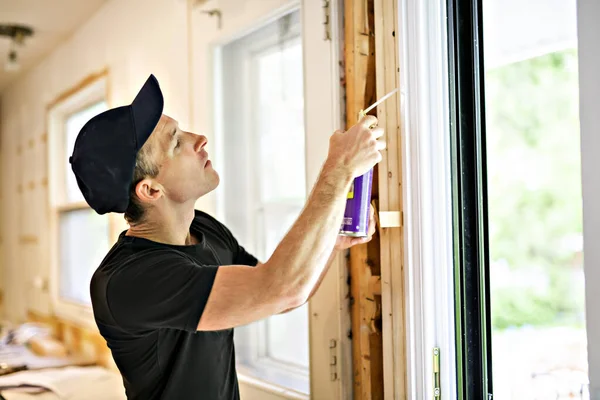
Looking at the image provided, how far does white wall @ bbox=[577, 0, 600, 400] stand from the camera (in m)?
1.12

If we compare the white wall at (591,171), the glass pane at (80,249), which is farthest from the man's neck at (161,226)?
the glass pane at (80,249)

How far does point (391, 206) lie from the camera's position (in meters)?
1.46

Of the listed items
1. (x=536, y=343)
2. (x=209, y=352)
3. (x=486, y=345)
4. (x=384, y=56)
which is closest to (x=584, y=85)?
(x=384, y=56)

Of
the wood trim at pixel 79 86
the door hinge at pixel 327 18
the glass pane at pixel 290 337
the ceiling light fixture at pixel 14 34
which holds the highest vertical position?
the ceiling light fixture at pixel 14 34

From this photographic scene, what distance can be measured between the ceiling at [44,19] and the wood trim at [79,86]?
1.09ft

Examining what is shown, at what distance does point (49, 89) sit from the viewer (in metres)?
3.83

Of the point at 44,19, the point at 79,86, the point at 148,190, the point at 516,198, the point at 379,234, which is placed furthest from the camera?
the point at 516,198

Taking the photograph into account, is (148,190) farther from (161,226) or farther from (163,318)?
(163,318)

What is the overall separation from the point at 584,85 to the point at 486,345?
0.66 m

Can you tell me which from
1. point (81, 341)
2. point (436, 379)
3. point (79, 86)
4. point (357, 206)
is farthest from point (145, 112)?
point (81, 341)

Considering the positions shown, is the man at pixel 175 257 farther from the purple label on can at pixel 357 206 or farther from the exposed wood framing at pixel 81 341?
the exposed wood framing at pixel 81 341

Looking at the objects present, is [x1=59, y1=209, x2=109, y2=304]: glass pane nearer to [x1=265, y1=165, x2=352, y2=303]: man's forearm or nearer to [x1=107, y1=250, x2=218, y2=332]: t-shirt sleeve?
[x1=107, y1=250, x2=218, y2=332]: t-shirt sleeve

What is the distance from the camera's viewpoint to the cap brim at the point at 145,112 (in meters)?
1.35

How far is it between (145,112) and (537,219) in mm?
4600
